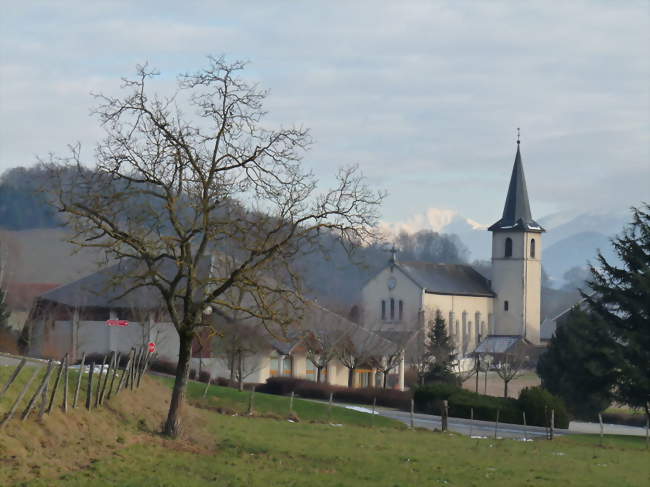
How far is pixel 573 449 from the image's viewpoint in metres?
35.5

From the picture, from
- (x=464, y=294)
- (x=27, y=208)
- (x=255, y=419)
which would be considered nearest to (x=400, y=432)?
(x=255, y=419)

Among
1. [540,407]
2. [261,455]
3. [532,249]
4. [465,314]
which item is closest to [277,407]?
[540,407]

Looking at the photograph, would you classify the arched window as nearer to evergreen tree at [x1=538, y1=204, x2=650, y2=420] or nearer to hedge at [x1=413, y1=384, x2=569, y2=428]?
evergreen tree at [x1=538, y1=204, x2=650, y2=420]

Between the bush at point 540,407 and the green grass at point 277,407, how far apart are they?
966cm

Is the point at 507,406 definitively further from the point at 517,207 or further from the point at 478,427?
the point at 517,207

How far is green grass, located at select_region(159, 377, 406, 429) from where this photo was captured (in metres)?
39.6

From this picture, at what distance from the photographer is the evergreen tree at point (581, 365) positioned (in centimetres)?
4938

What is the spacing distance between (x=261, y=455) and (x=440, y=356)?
5667 centimetres

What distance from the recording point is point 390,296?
406ft

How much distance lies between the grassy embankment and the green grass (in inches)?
95.4

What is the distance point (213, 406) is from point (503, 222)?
9195 cm

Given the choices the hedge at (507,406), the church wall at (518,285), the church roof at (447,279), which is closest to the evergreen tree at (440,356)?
the hedge at (507,406)

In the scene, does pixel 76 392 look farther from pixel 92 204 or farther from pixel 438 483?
pixel 438 483

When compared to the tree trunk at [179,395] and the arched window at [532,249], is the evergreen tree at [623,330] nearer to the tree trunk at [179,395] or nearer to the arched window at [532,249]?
the tree trunk at [179,395]
